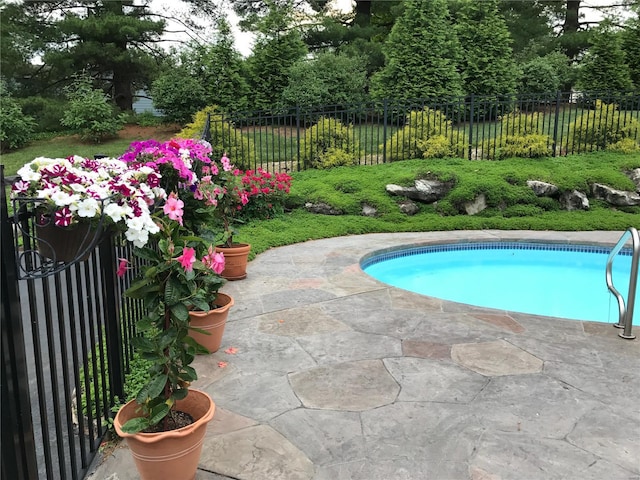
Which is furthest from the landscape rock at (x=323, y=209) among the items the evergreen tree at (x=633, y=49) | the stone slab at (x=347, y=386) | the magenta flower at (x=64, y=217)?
the evergreen tree at (x=633, y=49)

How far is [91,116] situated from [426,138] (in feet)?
30.5

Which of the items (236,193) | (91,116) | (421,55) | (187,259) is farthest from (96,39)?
(187,259)

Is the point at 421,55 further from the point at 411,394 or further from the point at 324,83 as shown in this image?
the point at 411,394

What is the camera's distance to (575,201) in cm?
947

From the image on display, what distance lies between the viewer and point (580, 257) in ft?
24.8

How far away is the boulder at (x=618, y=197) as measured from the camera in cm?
941

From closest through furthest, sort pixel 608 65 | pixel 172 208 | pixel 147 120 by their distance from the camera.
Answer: pixel 172 208
pixel 608 65
pixel 147 120

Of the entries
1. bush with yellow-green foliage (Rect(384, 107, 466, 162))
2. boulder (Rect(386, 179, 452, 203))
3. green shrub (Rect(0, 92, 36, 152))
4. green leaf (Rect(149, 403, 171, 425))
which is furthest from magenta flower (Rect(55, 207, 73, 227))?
green shrub (Rect(0, 92, 36, 152))

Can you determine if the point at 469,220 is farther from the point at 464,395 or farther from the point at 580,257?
the point at 464,395

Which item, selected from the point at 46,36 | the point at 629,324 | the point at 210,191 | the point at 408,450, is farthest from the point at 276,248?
the point at 46,36

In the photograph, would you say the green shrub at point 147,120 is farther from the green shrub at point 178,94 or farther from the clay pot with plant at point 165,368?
the clay pot with plant at point 165,368

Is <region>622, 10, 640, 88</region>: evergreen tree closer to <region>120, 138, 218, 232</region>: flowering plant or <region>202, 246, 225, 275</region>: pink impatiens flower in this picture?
<region>120, 138, 218, 232</region>: flowering plant

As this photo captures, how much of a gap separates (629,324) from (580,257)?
13.0 ft

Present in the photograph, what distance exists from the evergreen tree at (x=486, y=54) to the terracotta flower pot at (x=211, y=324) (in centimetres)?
1371
